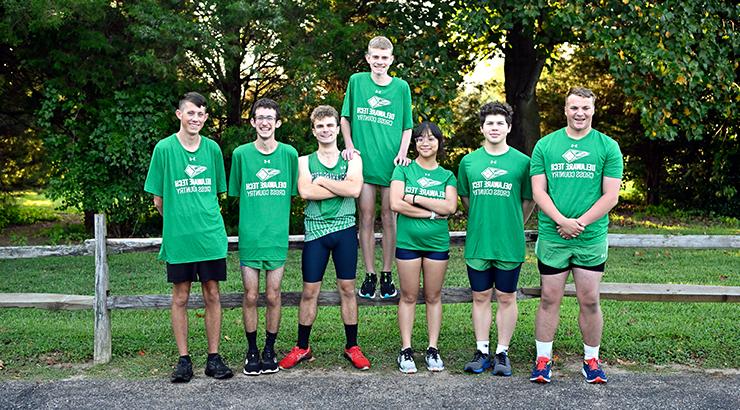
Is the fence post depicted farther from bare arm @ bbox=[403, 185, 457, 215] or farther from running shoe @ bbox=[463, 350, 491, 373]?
running shoe @ bbox=[463, 350, 491, 373]

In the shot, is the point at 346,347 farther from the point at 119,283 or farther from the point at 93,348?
the point at 119,283

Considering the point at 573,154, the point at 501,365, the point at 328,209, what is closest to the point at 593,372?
the point at 501,365

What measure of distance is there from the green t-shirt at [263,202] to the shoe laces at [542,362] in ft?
6.77

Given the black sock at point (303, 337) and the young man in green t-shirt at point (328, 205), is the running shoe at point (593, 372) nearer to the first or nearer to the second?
the young man in green t-shirt at point (328, 205)

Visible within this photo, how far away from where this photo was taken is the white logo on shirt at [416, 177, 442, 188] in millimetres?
5953

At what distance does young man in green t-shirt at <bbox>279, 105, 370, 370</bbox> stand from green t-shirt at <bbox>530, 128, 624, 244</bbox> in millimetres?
1441

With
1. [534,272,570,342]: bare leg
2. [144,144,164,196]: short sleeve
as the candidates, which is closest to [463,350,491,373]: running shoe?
[534,272,570,342]: bare leg

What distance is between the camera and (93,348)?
6.82 metres

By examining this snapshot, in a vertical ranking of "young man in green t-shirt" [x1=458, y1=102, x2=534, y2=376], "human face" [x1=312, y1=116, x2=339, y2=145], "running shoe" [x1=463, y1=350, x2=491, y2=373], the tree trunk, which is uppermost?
the tree trunk

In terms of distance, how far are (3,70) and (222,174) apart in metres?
9.69

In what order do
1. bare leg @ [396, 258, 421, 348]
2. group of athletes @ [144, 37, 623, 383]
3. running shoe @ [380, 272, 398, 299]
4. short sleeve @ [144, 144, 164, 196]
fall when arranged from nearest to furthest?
group of athletes @ [144, 37, 623, 383] < short sleeve @ [144, 144, 164, 196] < bare leg @ [396, 258, 421, 348] < running shoe @ [380, 272, 398, 299]

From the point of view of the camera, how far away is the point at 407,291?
603 centimetres

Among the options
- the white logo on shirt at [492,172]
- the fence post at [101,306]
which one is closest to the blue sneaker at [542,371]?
the white logo on shirt at [492,172]

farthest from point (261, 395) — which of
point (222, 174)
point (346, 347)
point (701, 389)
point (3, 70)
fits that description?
point (3, 70)
